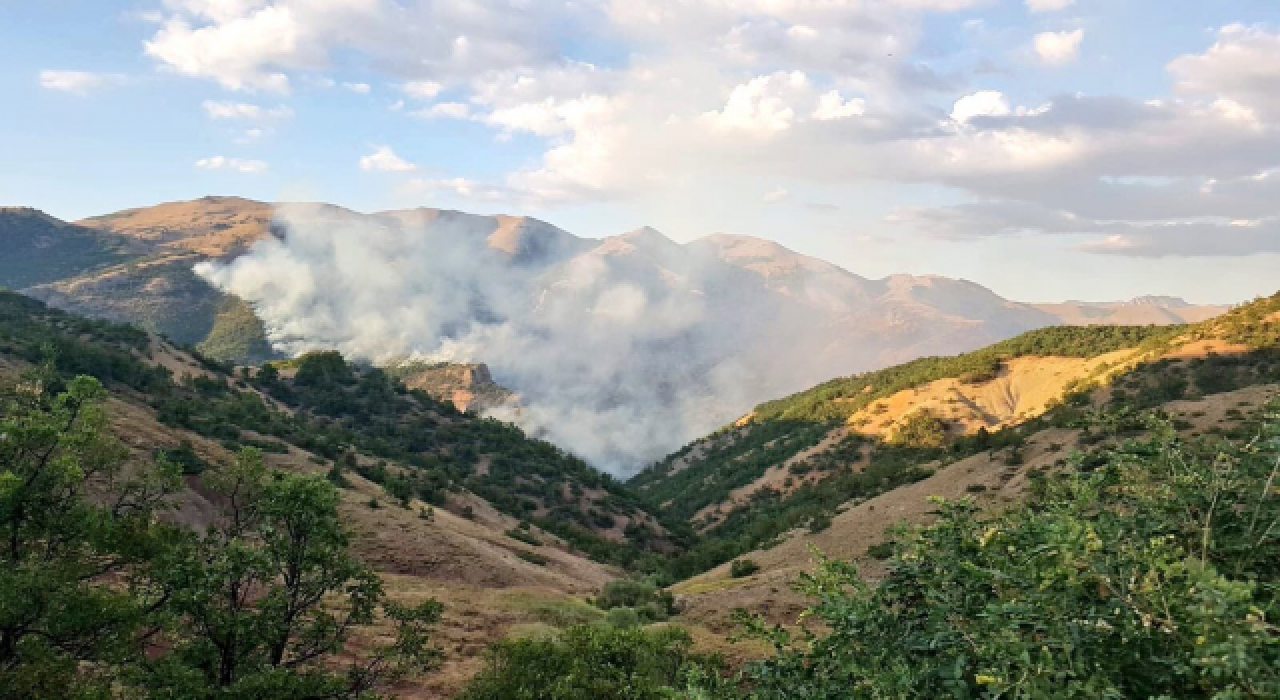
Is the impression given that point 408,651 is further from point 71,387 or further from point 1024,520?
point 1024,520

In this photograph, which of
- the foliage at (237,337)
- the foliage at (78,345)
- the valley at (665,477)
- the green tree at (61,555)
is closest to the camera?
the green tree at (61,555)

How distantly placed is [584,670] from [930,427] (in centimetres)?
7347

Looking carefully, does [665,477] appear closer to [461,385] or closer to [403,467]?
[403,467]

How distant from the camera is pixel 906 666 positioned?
17.4 ft

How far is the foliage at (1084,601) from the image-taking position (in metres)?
4.38

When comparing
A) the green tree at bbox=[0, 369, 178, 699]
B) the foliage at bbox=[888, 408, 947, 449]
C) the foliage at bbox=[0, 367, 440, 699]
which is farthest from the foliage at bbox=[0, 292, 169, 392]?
the foliage at bbox=[888, 408, 947, 449]

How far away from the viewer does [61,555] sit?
32.7 ft

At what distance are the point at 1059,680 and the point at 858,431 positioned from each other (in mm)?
84898

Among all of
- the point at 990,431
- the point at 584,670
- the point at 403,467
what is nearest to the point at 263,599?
the point at 584,670

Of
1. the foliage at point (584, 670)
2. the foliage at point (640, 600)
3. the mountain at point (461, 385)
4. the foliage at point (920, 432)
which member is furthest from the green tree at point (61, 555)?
the mountain at point (461, 385)

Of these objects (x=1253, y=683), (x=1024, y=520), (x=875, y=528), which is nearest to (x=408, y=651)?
(x=1024, y=520)

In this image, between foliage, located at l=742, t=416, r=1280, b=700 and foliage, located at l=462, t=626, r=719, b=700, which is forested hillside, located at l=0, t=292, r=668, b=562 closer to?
foliage, located at l=462, t=626, r=719, b=700

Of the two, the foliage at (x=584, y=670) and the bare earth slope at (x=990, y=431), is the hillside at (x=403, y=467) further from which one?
the bare earth slope at (x=990, y=431)

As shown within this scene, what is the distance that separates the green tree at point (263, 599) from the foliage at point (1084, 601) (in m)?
7.42
